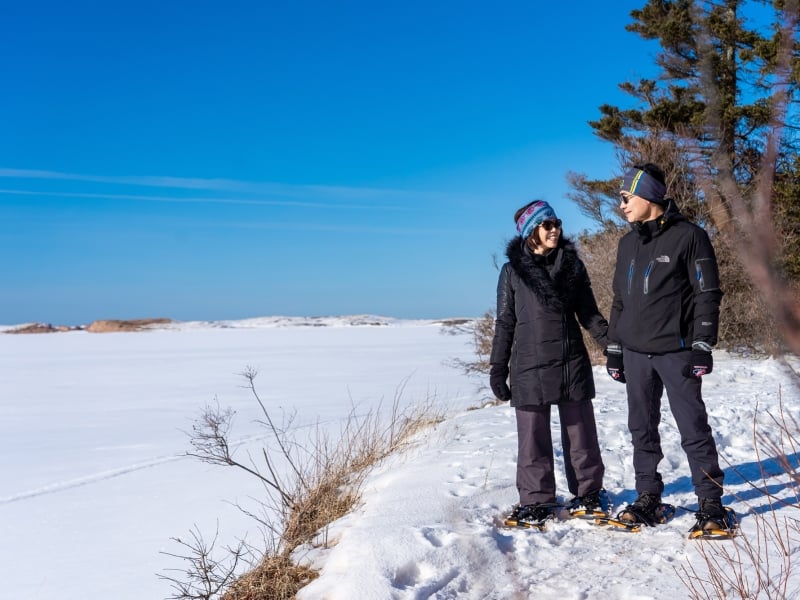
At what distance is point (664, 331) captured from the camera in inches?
123

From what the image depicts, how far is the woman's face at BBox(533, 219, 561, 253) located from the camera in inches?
134

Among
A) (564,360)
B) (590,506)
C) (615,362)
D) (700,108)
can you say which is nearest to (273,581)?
(590,506)

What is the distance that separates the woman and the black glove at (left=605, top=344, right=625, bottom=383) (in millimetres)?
104

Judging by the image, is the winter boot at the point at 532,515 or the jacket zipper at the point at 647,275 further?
the winter boot at the point at 532,515

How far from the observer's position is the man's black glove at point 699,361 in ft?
9.78

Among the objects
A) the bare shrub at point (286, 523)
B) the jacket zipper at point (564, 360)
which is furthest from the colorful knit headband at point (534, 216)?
the bare shrub at point (286, 523)

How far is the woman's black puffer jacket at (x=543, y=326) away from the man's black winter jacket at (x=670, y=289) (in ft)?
0.84

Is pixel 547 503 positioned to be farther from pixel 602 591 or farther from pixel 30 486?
pixel 30 486

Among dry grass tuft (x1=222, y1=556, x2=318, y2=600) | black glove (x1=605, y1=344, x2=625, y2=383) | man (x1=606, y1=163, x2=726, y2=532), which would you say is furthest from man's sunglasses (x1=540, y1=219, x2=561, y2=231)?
dry grass tuft (x1=222, y1=556, x2=318, y2=600)

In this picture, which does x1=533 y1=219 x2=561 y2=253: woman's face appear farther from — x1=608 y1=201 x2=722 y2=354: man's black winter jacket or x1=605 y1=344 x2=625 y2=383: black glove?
x1=605 y1=344 x2=625 y2=383: black glove

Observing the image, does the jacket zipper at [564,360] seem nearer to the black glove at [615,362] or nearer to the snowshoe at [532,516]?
the black glove at [615,362]

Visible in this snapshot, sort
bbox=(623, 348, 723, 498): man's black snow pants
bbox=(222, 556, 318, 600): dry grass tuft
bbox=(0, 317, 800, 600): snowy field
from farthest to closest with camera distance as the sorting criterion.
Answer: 1. bbox=(623, 348, 723, 498): man's black snow pants
2. bbox=(222, 556, 318, 600): dry grass tuft
3. bbox=(0, 317, 800, 600): snowy field

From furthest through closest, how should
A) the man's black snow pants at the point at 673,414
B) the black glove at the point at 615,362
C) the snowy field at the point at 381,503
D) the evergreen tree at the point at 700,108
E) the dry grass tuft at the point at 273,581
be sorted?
1. the black glove at the point at 615,362
2. the man's black snow pants at the point at 673,414
3. the dry grass tuft at the point at 273,581
4. the snowy field at the point at 381,503
5. the evergreen tree at the point at 700,108

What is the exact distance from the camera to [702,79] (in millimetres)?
588
